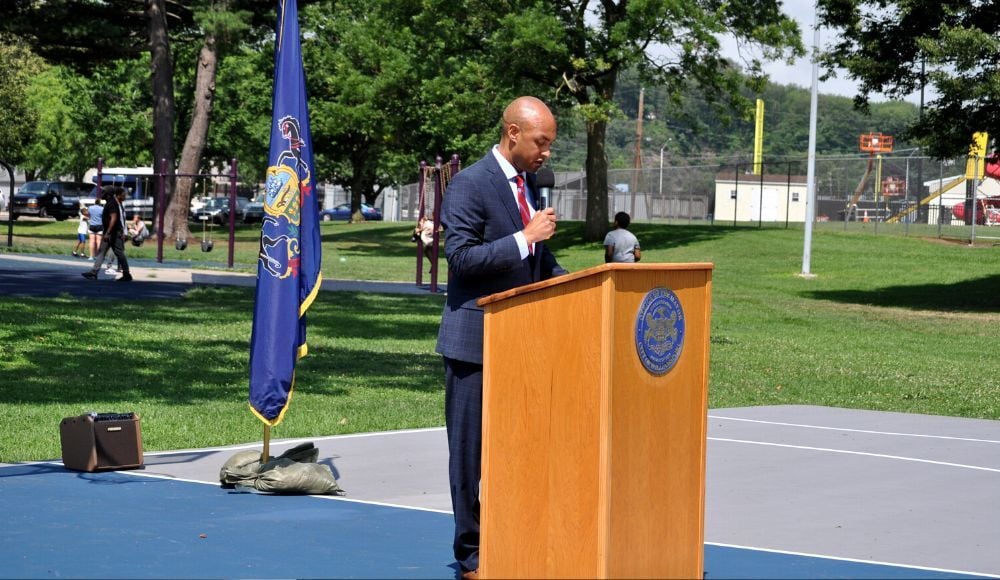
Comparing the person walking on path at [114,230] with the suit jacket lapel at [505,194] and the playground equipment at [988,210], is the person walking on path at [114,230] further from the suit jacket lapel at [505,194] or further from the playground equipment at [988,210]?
the playground equipment at [988,210]

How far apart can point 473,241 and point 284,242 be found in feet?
10.4

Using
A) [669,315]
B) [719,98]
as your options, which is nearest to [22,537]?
[669,315]

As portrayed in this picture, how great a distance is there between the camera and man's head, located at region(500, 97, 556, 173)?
5.57 metres

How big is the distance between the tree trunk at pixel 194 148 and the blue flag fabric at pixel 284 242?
37761 millimetres

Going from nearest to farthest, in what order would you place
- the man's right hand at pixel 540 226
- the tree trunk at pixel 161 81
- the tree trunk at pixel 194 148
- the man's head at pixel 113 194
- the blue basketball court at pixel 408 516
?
→ the man's right hand at pixel 540 226 < the blue basketball court at pixel 408 516 < the man's head at pixel 113 194 < the tree trunk at pixel 161 81 < the tree trunk at pixel 194 148

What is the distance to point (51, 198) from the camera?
232 feet

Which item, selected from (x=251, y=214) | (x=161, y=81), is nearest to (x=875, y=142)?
(x=251, y=214)

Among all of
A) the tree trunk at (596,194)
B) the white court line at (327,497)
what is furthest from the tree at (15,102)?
the white court line at (327,497)

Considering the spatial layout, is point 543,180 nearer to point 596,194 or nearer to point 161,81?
point 161,81

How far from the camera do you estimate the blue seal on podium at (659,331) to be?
494 centimetres

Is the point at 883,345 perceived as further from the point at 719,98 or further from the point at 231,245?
the point at 719,98

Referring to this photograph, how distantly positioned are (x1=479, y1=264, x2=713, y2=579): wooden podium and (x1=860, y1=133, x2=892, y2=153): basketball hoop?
58.8m

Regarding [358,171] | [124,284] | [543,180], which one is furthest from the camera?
[358,171]

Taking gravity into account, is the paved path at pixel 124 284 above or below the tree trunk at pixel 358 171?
below
